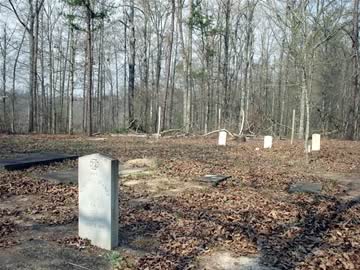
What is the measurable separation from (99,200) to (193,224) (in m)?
1.34

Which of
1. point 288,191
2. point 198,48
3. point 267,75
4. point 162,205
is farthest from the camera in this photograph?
point 267,75

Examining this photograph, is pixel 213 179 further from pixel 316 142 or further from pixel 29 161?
pixel 316 142

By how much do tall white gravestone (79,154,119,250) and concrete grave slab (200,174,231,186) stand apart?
3.46 meters

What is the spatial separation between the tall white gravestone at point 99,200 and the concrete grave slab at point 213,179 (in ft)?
11.3

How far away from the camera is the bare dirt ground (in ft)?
13.2

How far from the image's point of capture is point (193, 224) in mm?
5055

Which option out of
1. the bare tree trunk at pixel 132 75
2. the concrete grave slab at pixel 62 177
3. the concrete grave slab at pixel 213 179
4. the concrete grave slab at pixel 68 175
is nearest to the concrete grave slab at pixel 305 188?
the concrete grave slab at pixel 213 179

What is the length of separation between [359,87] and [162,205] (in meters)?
24.4

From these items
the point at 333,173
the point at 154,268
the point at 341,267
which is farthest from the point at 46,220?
the point at 333,173

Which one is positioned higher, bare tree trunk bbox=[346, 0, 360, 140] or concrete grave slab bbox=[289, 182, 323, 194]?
bare tree trunk bbox=[346, 0, 360, 140]

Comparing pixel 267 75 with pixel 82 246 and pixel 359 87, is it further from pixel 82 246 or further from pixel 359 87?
pixel 82 246

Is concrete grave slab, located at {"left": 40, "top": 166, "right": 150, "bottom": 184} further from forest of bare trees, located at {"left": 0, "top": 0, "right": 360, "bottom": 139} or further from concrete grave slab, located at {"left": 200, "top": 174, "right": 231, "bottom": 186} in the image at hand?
forest of bare trees, located at {"left": 0, "top": 0, "right": 360, "bottom": 139}

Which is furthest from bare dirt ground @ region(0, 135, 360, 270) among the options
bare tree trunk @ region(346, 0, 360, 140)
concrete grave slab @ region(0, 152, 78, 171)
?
bare tree trunk @ region(346, 0, 360, 140)

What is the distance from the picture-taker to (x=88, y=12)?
19.5 metres
